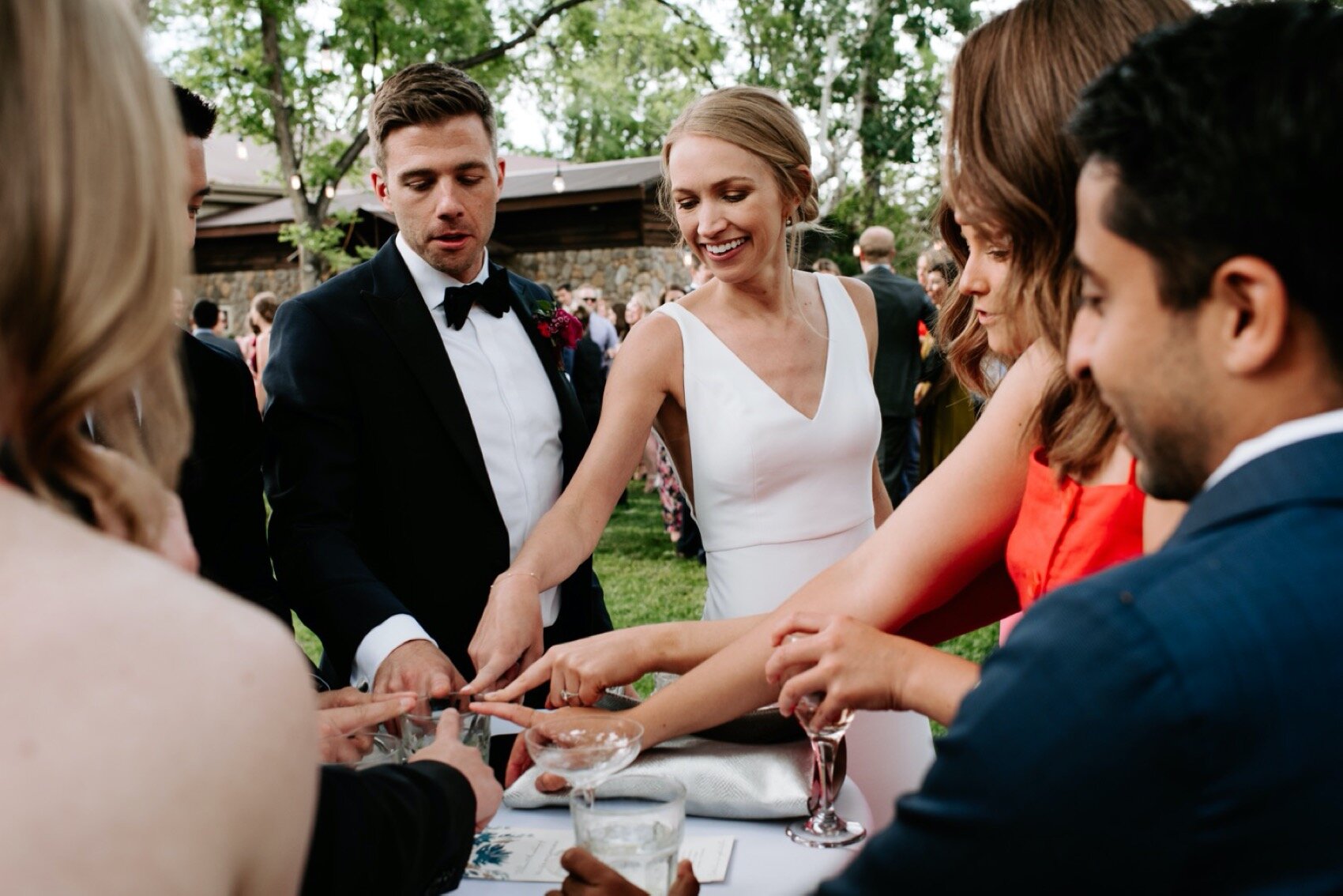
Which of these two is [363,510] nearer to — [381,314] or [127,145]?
[381,314]

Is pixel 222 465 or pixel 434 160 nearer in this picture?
pixel 222 465

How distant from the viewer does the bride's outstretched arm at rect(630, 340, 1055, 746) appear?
1898mm

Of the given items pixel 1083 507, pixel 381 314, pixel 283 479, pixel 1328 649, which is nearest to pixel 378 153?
pixel 381 314

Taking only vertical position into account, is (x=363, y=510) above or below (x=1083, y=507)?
below

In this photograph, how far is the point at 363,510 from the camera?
2783mm

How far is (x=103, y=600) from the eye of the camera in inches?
29.9

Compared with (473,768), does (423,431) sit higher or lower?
higher

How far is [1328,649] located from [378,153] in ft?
9.34

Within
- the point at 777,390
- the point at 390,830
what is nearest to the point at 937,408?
the point at 777,390

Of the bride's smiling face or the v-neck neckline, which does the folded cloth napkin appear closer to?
the v-neck neckline

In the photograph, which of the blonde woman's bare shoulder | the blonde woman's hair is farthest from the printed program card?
the blonde woman's hair

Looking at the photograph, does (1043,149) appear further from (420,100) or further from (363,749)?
(420,100)

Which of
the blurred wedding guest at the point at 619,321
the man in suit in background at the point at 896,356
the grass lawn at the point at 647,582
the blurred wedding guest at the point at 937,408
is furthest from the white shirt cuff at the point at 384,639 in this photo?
the blurred wedding guest at the point at 619,321

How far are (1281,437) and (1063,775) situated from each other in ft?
1.15
